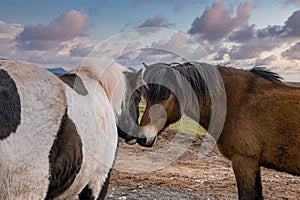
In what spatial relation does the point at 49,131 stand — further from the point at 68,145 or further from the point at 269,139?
the point at 269,139

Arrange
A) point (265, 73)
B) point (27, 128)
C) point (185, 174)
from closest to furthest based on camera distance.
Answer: point (27, 128)
point (265, 73)
point (185, 174)

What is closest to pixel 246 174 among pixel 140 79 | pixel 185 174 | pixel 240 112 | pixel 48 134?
pixel 240 112

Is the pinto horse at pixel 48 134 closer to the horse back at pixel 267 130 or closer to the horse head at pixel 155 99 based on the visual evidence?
the horse head at pixel 155 99

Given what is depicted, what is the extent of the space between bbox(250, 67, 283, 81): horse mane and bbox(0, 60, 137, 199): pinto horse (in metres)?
2.34

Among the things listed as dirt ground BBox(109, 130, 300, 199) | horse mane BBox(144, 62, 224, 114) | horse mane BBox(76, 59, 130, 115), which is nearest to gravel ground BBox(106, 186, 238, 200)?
dirt ground BBox(109, 130, 300, 199)

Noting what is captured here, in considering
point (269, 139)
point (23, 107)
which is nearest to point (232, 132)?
point (269, 139)

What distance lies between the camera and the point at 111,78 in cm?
383

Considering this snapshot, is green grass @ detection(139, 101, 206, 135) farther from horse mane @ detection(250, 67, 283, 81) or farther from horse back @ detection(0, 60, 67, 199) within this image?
horse back @ detection(0, 60, 67, 199)

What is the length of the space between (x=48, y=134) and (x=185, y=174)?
6143mm

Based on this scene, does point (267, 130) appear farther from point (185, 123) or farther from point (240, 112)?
point (185, 123)

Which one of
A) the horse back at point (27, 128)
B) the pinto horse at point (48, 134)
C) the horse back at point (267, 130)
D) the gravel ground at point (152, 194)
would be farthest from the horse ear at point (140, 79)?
the gravel ground at point (152, 194)

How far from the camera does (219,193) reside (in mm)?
6734

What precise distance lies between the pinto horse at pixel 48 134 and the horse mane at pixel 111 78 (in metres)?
0.30

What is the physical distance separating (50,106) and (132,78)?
1572 millimetres
